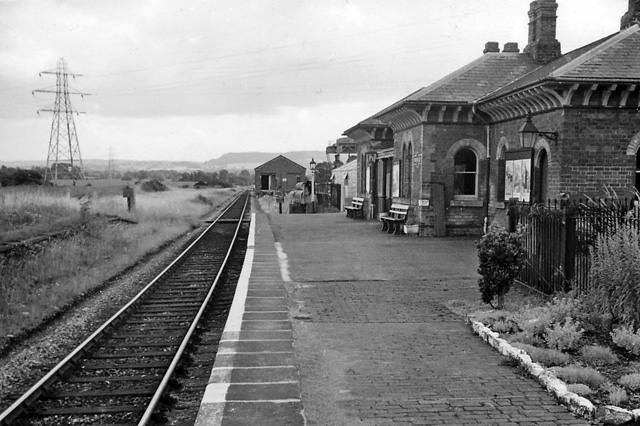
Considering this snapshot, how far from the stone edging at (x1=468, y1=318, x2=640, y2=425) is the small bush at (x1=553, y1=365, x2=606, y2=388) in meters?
0.09

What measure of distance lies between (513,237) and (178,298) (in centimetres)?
601

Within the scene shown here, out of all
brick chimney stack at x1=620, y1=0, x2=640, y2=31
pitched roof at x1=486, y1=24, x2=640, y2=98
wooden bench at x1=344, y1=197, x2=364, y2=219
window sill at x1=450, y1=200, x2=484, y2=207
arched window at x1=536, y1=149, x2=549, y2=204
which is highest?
brick chimney stack at x1=620, y1=0, x2=640, y2=31

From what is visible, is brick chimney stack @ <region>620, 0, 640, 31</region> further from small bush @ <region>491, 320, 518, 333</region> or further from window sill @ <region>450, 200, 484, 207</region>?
small bush @ <region>491, 320, 518, 333</region>

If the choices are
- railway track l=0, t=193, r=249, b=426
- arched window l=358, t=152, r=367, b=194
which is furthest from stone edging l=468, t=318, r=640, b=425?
arched window l=358, t=152, r=367, b=194

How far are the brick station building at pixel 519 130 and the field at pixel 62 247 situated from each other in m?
8.66

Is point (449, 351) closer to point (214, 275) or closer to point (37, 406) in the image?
point (37, 406)

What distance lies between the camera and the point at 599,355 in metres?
6.01

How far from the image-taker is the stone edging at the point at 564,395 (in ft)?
15.2

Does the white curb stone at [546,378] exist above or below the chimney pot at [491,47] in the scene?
below

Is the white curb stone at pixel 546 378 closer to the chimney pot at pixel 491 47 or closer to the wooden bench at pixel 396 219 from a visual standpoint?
the wooden bench at pixel 396 219

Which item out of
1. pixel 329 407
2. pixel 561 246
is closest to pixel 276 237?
pixel 561 246

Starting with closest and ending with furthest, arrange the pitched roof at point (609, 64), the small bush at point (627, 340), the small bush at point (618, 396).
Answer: the small bush at point (618, 396) < the small bush at point (627, 340) < the pitched roof at point (609, 64)

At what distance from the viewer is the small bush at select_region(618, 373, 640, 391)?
523 centimetres

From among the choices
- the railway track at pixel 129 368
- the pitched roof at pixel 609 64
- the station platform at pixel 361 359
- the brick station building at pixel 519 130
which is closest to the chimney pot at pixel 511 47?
the brick station building at pixel 519 130
